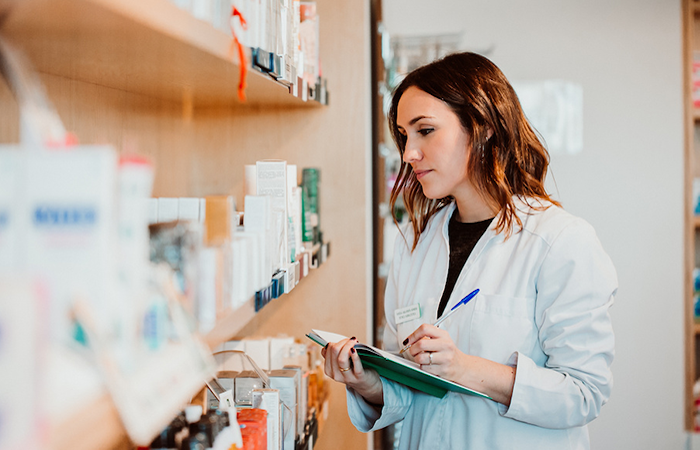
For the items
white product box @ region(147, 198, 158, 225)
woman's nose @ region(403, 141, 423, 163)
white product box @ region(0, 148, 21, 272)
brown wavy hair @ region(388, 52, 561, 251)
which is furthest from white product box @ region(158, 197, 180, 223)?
brown wavy hair @ region(388, 52, 561, 251)

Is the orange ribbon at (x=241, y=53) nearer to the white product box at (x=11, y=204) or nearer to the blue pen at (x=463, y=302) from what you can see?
the white product box at (x=11, y=204)

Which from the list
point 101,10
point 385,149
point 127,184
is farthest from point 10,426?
point 385,149

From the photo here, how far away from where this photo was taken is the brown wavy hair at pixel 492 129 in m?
1.64

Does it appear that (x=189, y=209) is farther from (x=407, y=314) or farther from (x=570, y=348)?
(x=570, y=348)

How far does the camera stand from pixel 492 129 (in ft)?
5.46

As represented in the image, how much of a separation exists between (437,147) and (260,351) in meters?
0.91

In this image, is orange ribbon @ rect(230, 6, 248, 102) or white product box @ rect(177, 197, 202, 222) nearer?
orange ribbon @ rect(230, 6, 248, 102)

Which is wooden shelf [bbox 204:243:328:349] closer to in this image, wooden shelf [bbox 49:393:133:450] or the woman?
wooden shelf [bbox 49:393:133:450]

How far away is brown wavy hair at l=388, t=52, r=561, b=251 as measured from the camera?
5.37 ft

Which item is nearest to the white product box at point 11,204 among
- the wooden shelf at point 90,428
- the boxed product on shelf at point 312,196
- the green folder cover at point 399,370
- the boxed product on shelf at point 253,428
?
the wooden shelf at point 90,428

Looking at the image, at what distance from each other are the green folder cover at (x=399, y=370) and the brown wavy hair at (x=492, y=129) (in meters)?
0.55

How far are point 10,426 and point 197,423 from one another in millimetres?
551

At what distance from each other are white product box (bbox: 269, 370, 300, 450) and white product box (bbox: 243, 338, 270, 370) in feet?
0.75

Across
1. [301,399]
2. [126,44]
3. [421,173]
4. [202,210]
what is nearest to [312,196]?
[421,173]
